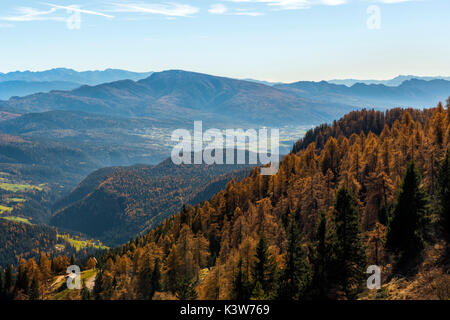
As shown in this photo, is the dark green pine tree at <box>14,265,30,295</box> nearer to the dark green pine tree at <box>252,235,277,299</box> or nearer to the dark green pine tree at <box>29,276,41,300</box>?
the dark green pine tree at <box>29,276,41,300</box>

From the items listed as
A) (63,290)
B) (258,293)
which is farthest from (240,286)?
(63,290)

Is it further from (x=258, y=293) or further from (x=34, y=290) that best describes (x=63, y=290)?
(x=258, y=293)

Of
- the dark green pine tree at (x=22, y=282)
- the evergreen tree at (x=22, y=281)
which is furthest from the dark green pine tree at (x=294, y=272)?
Answer: the evergreen tree at (x=22, y=281)

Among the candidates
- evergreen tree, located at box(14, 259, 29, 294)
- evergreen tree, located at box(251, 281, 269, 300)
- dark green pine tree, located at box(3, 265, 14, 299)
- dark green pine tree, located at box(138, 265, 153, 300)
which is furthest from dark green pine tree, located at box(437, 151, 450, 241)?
dark green pine tree, located at box(3, 265, 14, 299)

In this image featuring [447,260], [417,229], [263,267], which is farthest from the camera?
[263,267]

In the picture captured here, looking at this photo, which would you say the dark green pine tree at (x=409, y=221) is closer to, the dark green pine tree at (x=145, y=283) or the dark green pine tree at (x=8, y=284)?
the dark green pine tree at (x=145, y=283)
